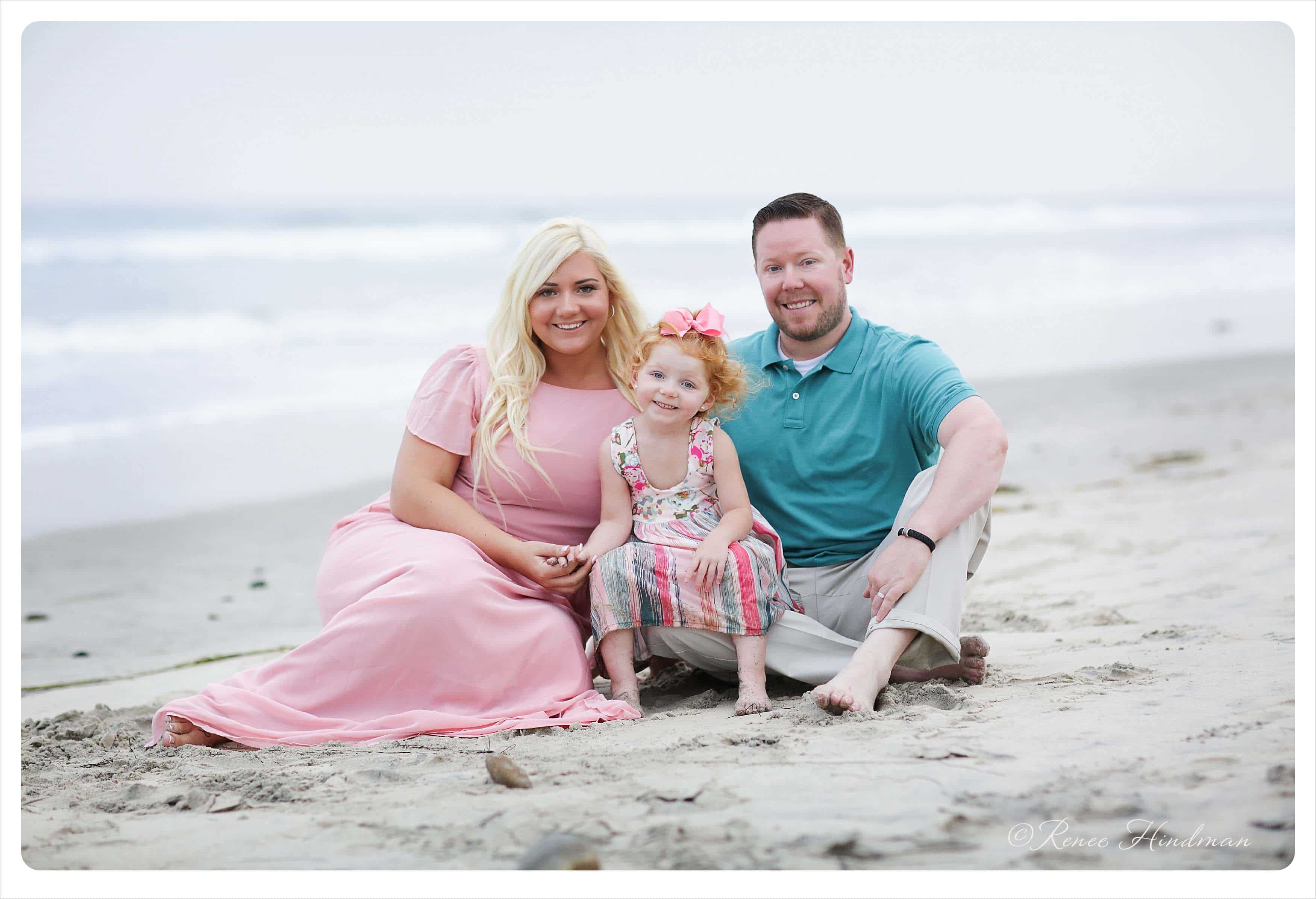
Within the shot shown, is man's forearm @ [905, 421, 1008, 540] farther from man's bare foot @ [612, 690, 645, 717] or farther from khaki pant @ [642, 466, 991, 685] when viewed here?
man's bare foot @ [612, 690, 645, 717]

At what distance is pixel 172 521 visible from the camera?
5.93 m

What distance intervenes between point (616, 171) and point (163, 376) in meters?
5.79

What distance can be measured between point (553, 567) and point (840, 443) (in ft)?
3.00

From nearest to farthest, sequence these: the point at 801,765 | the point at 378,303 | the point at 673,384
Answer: the point at 801,765 < the point at 673,384 < the point at 378,303

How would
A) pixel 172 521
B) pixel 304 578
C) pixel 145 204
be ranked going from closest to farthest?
1. pixel 304 578
2. pixel 172 521
3. pixel 145 204

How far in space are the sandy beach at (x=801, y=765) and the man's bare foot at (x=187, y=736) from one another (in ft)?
0.18

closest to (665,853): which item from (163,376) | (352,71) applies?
(352,71)

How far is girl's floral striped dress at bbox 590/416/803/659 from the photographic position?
275cm

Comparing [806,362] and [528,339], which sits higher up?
[528,339]

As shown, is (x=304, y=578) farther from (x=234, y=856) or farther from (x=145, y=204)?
(x=145, y=204)

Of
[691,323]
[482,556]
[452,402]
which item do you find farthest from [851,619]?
[452,402]

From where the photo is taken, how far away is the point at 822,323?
10.3ft

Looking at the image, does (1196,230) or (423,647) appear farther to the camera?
(1196,230)

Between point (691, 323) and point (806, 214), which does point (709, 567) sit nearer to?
point (691, 323)
